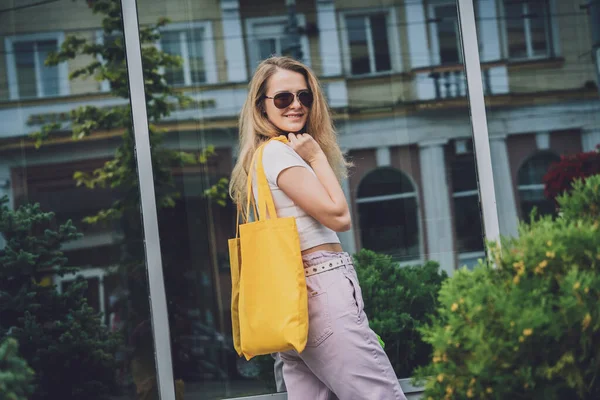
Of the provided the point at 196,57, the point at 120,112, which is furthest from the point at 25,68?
the point at 196,57

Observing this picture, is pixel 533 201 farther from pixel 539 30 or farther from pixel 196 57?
pixel 196 57

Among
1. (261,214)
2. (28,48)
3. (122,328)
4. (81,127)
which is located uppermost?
(28,48)

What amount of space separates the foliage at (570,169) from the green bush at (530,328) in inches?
125

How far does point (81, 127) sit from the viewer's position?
15.6ft

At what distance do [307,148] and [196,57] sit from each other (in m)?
2.63

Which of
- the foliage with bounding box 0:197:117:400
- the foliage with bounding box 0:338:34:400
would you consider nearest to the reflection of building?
the foliage with bounding box 0:197:117:400

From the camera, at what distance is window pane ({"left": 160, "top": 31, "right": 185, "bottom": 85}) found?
4992 millimetres

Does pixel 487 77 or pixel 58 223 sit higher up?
pixel 487 77

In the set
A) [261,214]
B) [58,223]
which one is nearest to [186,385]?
[58,223]

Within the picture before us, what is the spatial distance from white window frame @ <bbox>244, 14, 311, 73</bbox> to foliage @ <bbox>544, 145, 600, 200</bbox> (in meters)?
1.76

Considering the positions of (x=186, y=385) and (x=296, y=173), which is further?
(x=186, y=385)

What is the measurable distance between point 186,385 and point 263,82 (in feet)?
8.29

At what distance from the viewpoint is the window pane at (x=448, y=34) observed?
5.30 metres

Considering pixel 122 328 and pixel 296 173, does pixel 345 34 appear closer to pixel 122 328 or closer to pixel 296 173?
pixel 122 328
